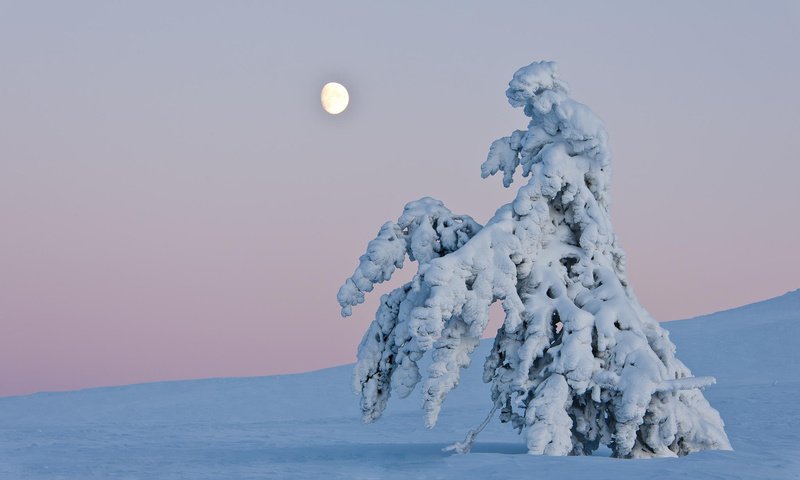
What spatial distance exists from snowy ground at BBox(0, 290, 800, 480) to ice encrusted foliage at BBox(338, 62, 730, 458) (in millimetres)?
998

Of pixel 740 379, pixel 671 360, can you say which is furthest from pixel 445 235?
pixel 740 379

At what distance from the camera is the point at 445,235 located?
15.7 meters

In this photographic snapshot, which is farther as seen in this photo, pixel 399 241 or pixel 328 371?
pixel 328 371

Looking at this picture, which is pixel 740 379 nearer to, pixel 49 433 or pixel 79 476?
pixel 49 433

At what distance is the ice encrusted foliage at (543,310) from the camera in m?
14.1

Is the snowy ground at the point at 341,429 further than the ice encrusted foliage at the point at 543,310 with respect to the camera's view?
No

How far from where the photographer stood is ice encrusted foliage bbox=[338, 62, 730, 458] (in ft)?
46.2

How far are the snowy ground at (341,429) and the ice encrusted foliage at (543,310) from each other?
998 mm

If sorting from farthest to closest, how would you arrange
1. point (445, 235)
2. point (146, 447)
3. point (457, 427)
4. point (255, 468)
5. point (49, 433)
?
point (457, 427), point (49, 433), point (146, 447), point (445, 235), point (255, 468)

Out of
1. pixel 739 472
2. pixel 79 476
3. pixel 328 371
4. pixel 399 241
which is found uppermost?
pixel 328 371

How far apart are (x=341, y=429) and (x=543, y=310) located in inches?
448

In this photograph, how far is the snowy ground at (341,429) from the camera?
42.9 ft

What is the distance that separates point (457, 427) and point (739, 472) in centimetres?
1463

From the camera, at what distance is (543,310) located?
14758mm
